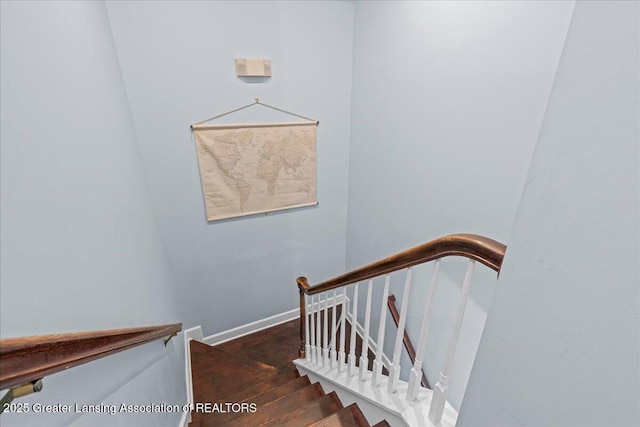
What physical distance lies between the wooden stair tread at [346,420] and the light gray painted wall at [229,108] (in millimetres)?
1843

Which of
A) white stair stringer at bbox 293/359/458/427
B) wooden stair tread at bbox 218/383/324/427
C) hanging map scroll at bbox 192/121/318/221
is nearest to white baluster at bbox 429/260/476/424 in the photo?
white stair stringer at bbox 293/359/458/427

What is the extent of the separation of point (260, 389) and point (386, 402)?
1437mm

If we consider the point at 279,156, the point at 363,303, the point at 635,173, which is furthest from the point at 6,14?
the point at 363,303

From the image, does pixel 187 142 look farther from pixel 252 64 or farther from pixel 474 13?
pixel 474 13

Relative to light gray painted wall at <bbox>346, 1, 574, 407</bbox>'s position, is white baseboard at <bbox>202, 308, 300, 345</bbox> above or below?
below

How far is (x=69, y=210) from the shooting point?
88 centimetres

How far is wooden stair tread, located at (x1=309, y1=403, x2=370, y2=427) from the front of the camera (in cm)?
124

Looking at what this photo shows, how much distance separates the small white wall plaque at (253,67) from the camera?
7.26 ft

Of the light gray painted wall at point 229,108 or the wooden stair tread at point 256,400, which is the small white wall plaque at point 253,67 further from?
the wooden stair tread at point 256,400

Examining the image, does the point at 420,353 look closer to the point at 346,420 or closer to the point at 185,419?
the point at 346,420

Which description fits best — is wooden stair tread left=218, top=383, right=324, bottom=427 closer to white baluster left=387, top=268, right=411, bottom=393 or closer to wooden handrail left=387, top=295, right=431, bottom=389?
wooden handrail left=387, top=295, right=431, bottom=389

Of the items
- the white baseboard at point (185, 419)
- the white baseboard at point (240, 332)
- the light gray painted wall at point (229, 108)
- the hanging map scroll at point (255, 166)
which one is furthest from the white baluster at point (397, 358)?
the light gray painted wall at point (229, 108)

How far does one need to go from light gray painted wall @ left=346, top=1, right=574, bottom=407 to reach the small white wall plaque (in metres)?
0.81

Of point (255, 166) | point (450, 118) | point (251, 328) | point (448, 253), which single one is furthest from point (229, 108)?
point (251, 328)
